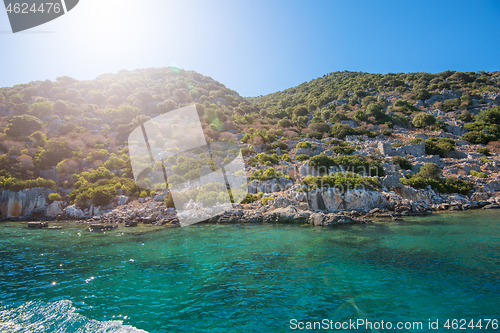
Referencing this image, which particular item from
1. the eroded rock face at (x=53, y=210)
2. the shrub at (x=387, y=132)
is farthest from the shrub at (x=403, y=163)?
the eroded rock face at (x=53, y=210)

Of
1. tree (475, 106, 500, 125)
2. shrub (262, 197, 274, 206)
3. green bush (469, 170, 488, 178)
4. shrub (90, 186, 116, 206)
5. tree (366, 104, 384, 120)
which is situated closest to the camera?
shrub (262, 197, 274, 206)

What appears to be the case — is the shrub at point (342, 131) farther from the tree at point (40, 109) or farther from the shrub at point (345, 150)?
the tree at point (40, 109)

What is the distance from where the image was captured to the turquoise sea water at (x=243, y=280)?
21.6 feet

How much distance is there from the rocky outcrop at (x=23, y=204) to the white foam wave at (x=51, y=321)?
89.2 feet

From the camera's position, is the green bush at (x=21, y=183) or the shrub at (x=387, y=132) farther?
the shrub at (x=387, y=132)

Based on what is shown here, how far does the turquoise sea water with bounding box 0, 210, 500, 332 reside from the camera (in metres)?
6.57

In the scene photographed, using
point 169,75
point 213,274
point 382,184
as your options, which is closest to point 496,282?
point 213,274

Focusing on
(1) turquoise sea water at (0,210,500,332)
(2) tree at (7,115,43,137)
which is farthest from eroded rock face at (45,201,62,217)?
(2) tree at (7,115,43,137)

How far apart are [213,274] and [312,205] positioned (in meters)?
18.1

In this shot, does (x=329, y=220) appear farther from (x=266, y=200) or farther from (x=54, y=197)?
(x=54, y=197)

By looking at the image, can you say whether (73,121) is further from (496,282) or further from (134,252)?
(496,282)

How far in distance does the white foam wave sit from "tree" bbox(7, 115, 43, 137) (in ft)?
149

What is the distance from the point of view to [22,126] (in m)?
38.5

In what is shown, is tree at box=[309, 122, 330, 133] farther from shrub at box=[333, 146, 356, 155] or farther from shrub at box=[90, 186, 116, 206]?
shrub at box=[90, 186, 116, 206]
